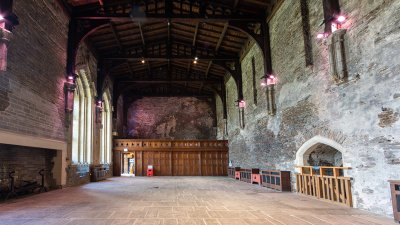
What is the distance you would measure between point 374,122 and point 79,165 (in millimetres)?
12119

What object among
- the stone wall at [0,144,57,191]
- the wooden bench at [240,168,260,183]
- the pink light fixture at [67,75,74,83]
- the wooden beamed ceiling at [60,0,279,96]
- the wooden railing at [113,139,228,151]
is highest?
the wooden beamed ceiling at [60,0,279,96]

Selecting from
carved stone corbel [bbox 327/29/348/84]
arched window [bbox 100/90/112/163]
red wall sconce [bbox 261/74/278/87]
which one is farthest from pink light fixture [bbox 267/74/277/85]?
arched window [bbox 100/90/112/163]

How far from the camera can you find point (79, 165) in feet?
43.3

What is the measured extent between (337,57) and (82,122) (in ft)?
39.8

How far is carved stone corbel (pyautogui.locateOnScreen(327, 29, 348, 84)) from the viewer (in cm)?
693

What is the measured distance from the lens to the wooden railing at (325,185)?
688 centimetres

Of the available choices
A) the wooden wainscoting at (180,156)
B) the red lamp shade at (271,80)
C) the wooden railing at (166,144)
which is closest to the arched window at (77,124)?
the wooden railing at (166,144)

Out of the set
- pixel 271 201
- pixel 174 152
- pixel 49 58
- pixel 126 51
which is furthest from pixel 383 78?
pixel 174 152

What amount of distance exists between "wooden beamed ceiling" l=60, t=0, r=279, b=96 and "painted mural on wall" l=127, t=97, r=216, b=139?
0.90 meters

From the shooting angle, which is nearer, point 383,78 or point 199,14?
point 383,78

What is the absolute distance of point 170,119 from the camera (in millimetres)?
24625

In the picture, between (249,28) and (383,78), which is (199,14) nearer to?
(249,28)

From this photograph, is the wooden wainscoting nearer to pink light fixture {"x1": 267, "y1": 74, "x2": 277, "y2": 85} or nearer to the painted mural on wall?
the painted mural on wall

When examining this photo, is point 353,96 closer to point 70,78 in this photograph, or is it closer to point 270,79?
point 270,79
